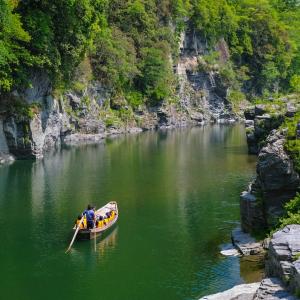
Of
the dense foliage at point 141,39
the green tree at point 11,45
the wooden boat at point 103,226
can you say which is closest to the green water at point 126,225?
the wooden boat at point 103,226

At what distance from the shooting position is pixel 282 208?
28.7 m

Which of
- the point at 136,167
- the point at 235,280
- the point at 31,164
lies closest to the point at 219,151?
the point at 136,167

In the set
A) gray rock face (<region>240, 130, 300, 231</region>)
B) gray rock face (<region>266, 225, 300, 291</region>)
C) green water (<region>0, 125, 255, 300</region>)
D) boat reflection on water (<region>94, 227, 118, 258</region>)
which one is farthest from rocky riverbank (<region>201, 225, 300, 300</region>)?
boat reflection on water (<region>94, 227, 118, 258</region>)

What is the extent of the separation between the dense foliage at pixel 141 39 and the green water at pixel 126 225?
11.9m

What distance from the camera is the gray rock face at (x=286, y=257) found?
18097 mm

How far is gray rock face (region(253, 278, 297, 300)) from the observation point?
1814cm

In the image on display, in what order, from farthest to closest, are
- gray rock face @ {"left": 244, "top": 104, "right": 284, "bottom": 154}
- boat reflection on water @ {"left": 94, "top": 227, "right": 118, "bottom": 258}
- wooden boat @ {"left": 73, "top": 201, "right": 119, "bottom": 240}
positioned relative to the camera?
gray rock face @ {"left": 244, "top": 104, "right": 284, "bottom": 154}, wooden boat @ {"left": 73, "top": 201, "right": 119, "bottom": 240}, boat reflection on water @ {"left": 94, "top": 227, "right": 118, "bottom": 258}

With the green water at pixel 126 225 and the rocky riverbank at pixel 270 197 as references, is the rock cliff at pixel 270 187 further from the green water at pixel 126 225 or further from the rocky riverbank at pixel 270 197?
the green water at pixel 126 225

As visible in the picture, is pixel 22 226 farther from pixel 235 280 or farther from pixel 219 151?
pixel 219 151

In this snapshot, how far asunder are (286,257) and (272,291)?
165cm

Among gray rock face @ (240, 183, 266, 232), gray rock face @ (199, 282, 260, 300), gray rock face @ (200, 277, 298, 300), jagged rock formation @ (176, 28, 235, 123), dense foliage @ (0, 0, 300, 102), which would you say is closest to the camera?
gray rock face @ (200, 277, 298, 300)

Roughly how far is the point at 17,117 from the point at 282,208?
1474 inches

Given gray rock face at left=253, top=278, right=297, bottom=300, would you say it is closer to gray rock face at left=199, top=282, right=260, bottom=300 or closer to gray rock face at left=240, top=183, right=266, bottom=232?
gray rock face at left=199, top=282, right=260, bottom=300

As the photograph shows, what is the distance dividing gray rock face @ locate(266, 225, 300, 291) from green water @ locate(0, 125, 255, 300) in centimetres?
422
